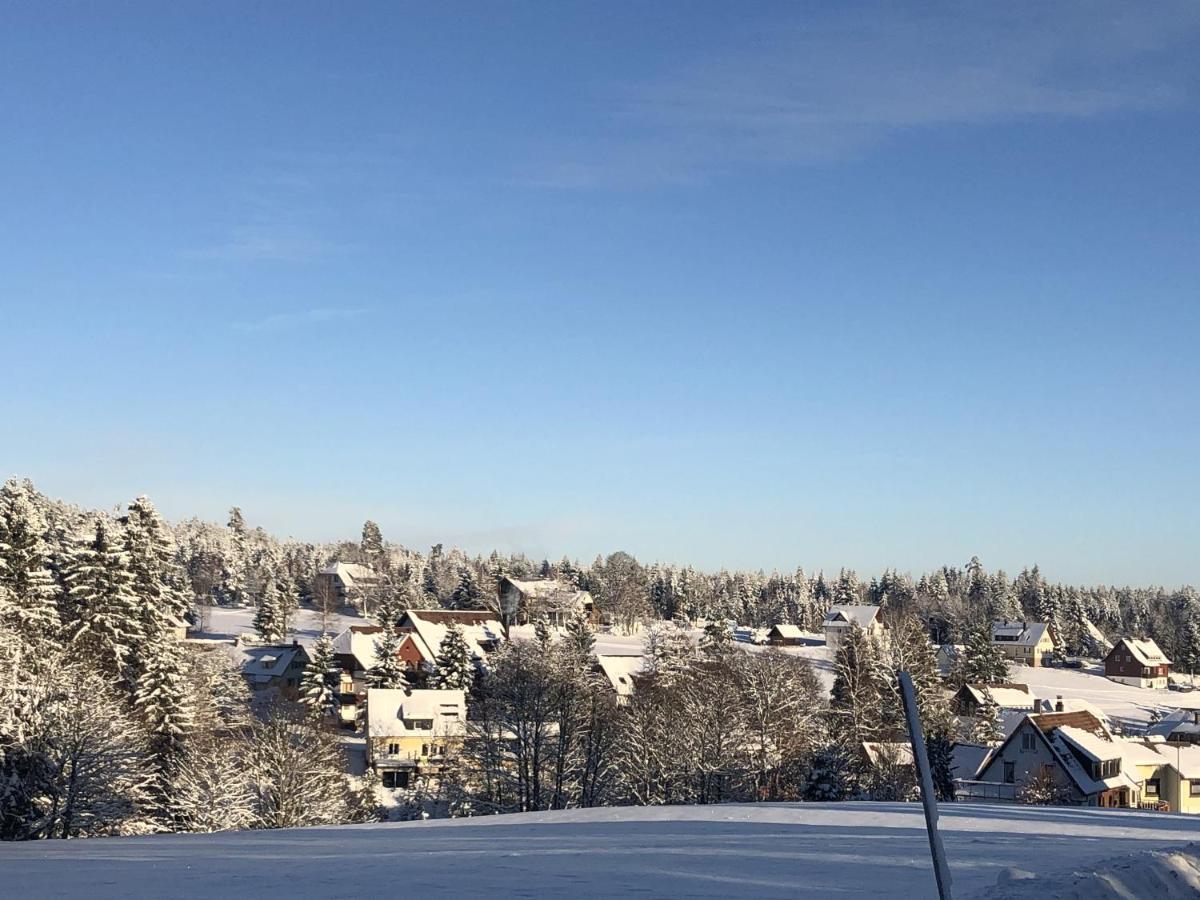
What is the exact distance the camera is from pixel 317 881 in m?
12.1

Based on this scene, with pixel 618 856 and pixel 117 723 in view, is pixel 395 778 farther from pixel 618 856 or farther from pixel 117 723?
pixel 618 856

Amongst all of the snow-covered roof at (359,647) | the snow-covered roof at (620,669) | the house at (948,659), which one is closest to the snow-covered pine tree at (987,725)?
the house at (948,659)

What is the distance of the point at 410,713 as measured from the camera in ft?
207

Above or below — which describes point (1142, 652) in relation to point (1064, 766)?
above

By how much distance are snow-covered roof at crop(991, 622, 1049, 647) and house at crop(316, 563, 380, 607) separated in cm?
8503

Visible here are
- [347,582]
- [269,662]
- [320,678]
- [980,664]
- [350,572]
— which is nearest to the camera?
[320,678]

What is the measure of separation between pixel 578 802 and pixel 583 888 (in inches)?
1341

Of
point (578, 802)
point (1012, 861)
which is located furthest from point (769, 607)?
point (1012, 861)

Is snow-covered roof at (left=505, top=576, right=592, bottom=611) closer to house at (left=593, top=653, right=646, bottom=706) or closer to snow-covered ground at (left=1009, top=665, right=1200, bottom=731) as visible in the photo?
house at (left=593, top=653, right=646, bottom=706)

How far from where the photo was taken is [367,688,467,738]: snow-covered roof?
202ft

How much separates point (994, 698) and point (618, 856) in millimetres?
73077

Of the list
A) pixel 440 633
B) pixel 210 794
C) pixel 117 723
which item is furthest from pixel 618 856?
pixel 440 633

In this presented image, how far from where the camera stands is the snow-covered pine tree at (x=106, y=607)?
132 ft

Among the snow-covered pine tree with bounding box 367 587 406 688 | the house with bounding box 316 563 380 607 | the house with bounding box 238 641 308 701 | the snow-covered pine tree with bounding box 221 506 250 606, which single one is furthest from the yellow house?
the snow-covered pine tree with bounding box 221 506 250 606
